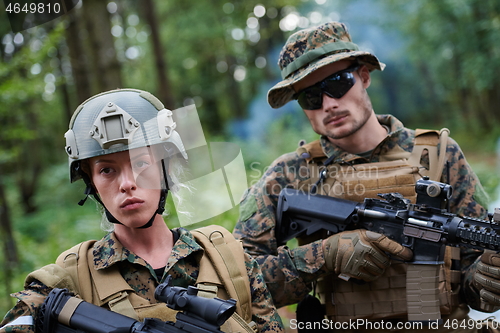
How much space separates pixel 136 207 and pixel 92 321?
0.55 meters

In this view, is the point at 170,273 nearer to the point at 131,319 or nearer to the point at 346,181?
the point at 131,319

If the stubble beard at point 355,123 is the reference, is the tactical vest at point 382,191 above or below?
below

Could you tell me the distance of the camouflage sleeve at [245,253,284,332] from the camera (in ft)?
7.73

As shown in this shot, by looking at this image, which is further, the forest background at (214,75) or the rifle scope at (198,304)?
the forest background at (214,75)

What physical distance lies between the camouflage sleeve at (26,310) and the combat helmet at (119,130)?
0.46 meters

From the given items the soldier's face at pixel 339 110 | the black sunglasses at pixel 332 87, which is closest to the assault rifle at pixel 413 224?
the soldier's face at pixel 339 110

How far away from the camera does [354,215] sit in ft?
9.55

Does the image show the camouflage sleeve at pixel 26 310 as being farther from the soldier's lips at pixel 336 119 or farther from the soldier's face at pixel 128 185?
the soldier's lips at pixel 336 119

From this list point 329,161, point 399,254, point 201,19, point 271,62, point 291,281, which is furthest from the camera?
point 271,62

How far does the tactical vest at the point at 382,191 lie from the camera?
2.96 m

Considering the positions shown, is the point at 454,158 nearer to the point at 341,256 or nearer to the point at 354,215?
the point at 354,215

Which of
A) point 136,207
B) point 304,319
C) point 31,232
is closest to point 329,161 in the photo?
point 304,319

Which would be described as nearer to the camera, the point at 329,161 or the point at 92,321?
the point at 92,321

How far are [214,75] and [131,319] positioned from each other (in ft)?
73.6
